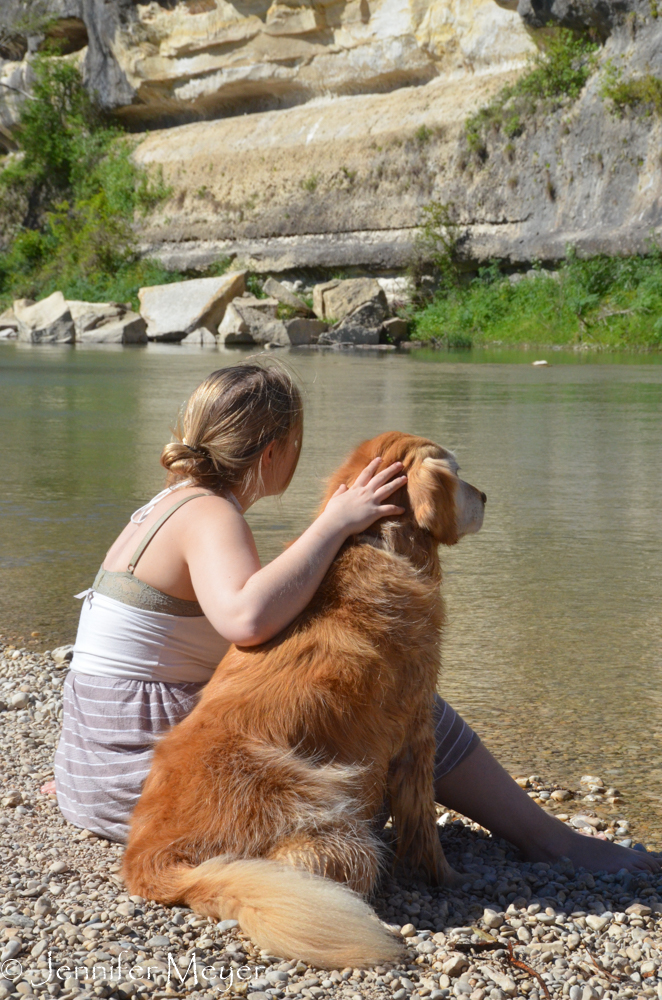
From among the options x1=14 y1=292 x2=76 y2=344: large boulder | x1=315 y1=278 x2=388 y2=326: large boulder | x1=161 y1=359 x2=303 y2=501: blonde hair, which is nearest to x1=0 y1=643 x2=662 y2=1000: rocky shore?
x1=161 y1=359 x2=303 y2=501: blonde hair

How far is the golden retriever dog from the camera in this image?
2.12 meters

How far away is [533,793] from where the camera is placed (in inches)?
122

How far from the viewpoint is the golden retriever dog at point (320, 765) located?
212 cm

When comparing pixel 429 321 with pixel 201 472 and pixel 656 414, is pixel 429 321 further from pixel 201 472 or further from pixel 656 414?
pixel 201 472

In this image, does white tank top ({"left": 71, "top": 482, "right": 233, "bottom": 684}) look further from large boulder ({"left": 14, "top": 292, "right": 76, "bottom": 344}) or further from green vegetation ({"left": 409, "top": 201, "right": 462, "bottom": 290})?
large boulder ({"left": 14, "top": 292, "right": 76, "bottom": 344})

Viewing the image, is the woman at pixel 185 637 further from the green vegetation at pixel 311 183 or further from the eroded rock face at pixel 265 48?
the green vegetation at pixel 311 183

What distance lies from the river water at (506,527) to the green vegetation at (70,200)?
2066cm

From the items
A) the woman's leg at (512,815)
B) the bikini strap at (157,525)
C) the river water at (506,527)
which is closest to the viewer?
the bikini strap at (157,525)

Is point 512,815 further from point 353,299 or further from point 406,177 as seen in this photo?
point 406,177

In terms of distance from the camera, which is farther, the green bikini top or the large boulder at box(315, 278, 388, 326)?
the large boulder at box(315, 278, 388, 326)

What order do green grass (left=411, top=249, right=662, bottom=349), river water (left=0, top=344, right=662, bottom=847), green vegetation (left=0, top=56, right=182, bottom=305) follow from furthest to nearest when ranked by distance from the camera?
green vegetation (left=0, top=56, right=182, bottom=305), green grass (left=411, top=249, right=662, bottom=349), river water (left=0, top=344, right=662, bottom=847)

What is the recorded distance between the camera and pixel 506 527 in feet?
20.6

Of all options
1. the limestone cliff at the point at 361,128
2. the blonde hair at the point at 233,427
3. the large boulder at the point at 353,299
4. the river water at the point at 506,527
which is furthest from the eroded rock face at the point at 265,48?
the blonde hair at the point at 233,427

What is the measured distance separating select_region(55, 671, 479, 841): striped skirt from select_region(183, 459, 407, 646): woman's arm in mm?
387
